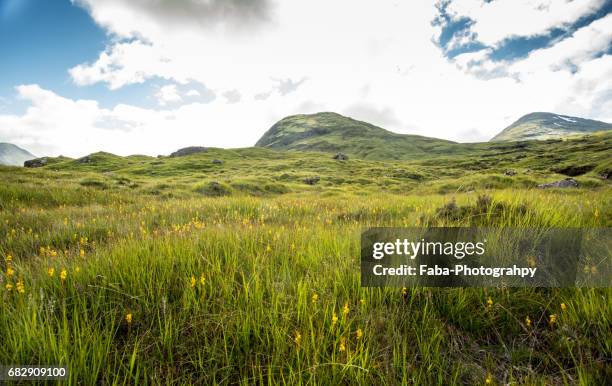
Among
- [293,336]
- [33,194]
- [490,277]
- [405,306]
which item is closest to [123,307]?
[293,336]

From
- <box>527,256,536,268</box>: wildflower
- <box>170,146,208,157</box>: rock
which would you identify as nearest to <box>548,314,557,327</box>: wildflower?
<box>527,256,536,268</box>: wildflower

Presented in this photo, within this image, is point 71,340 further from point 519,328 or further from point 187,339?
point 519,328

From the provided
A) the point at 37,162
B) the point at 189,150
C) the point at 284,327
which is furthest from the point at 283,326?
the point at 189,150

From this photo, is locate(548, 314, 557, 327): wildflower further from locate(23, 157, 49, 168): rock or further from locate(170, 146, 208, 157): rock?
locate(170, 146, 208, 157): rock

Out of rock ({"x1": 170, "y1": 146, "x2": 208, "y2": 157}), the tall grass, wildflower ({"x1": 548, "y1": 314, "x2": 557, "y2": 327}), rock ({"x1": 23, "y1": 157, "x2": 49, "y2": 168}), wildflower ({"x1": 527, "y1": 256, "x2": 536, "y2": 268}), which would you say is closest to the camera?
the tall grass

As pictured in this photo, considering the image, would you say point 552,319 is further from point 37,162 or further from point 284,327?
point 37,162

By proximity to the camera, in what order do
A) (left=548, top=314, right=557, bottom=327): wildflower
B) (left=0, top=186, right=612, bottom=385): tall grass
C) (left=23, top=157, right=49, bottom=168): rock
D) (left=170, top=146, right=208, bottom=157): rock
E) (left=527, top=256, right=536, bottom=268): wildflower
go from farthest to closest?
1. (left=170, top=146, right=208, bottom=157): rock
2. (left=23, top=157, right=49, bottom=168): rock
3. (left=527, top=256, right=536, bottom=268): wildflower
4. (left=548, top=314, right=557, bottom=327): wildflower
5. (left=0, top=186, right=612, bottom=385): tall grass

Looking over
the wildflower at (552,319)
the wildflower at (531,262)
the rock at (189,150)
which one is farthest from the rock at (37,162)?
the wildflower at (552,319)

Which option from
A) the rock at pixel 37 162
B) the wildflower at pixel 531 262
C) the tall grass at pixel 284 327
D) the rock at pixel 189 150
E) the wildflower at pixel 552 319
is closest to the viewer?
the tall grass at pixel 284 327

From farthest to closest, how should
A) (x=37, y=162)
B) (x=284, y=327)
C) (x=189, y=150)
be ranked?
(x=189, y=150) → (x=37, y=162) → (x=284, y=327)

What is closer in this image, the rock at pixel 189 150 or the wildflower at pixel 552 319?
the wildflower at pixel 552 319

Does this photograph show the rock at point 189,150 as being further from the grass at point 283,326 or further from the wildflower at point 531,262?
the wildflower at point 531,262

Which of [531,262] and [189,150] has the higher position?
[189,150]

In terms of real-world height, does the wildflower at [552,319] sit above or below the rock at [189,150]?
below
